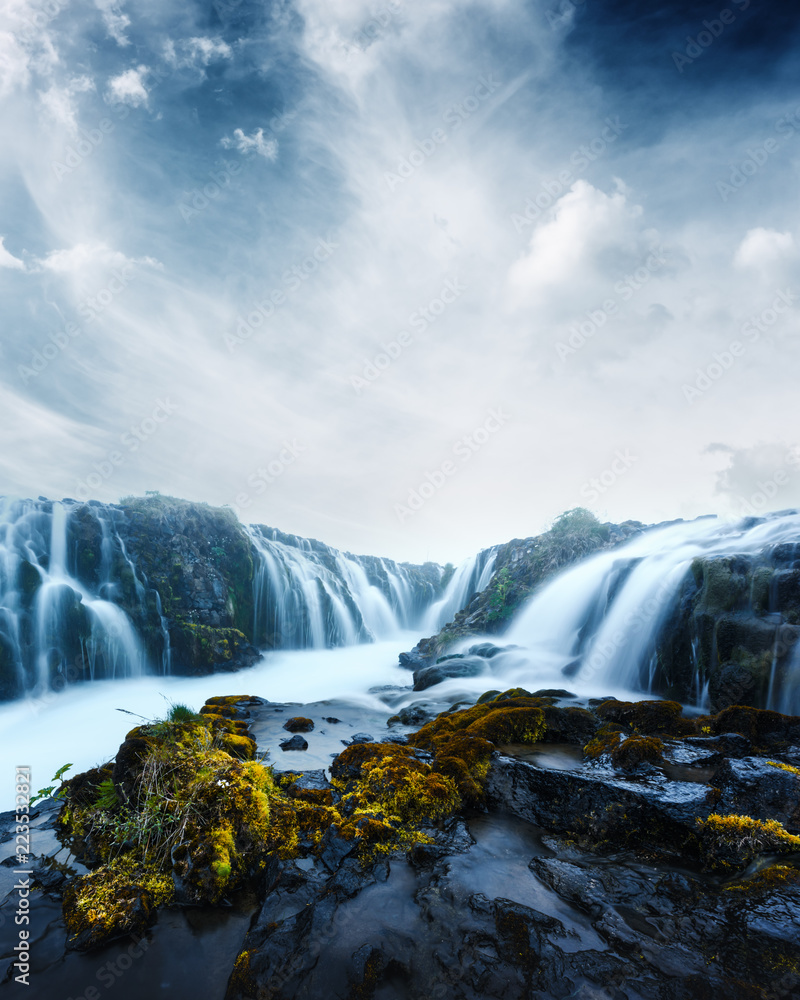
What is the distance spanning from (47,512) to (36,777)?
18163 millimetres

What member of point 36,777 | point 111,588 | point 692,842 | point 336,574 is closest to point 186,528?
point 111,588

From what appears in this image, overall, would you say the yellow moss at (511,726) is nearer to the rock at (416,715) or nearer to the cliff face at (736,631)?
the rock at (416,715)

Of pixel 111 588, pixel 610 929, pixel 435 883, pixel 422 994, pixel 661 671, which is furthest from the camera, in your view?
pixel 111 588

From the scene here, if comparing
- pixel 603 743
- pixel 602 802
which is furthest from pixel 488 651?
pixel 602 802

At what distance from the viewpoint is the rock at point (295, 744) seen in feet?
27.9

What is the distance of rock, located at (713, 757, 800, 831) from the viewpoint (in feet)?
13.1

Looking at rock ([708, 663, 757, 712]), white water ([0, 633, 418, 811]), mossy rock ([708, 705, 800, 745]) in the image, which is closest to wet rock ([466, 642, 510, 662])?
white water ([0, 633, 418, 811])

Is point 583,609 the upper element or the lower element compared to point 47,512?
lower

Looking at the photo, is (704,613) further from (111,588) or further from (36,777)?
(111,588)

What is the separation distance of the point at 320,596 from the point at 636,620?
25.8 metres

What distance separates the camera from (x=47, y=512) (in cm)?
2383

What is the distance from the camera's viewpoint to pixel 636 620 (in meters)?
15.6

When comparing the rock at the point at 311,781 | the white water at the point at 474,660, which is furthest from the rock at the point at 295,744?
the white water at the point at 474,660

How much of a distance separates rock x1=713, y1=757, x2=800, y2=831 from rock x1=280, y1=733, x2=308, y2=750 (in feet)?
24.0
